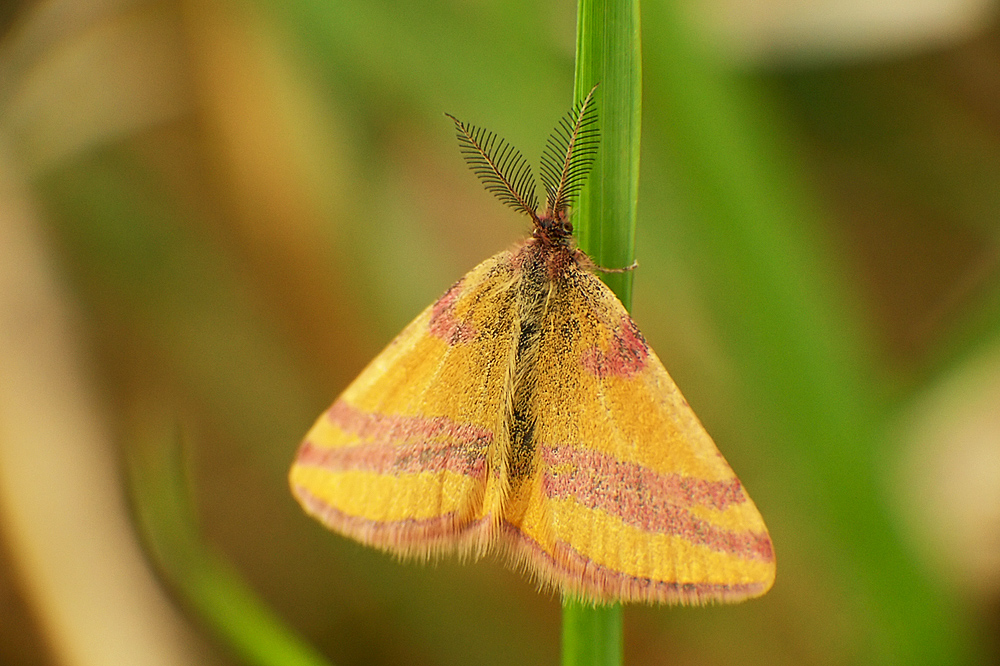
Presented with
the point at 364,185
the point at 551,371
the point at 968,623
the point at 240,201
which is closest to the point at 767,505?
the point at 968,623

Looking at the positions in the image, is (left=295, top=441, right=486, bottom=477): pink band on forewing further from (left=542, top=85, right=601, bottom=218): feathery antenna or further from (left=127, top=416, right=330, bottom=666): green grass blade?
(left=542, top=85, right=601, bottom=218): feathery antenna

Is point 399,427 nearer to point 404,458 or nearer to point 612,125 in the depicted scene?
point 404,458

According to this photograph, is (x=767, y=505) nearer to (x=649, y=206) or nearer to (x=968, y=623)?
(x=968, y=623)

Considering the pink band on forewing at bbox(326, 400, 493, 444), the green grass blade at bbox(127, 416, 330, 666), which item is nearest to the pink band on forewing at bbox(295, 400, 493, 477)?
the pink band on forewing at bbox(326, 400, 493, 444)

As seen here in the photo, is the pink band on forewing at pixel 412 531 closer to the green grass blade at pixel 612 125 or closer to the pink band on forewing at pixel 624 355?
the pink band on forewing at pixel 624 355

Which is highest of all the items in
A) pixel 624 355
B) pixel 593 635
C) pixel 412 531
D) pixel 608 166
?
pixel 608 166

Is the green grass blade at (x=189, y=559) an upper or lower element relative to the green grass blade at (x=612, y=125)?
lower

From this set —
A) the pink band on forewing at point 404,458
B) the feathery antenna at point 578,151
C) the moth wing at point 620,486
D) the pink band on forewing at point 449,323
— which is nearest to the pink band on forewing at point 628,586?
the moth wing at point 620,486

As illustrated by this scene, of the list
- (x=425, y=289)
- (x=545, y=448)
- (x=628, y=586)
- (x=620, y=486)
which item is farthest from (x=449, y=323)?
(x=425, y=289)
